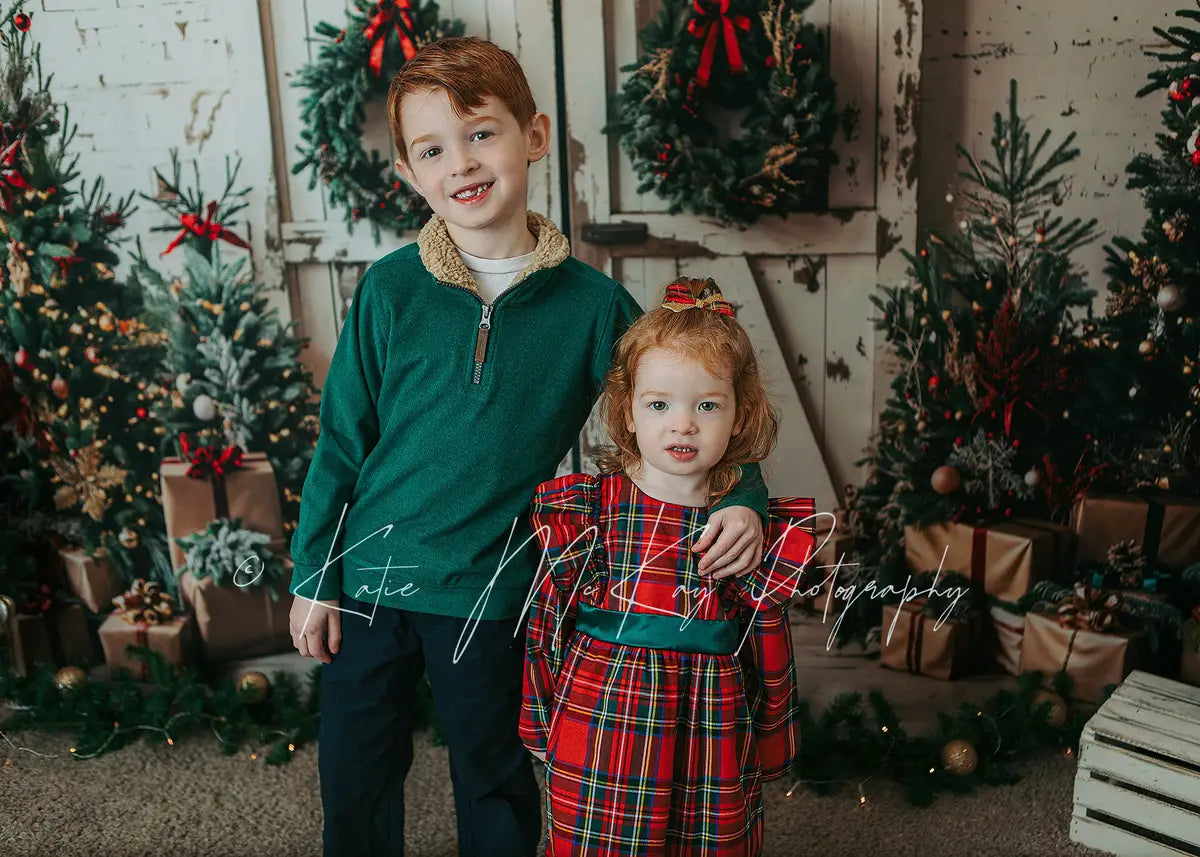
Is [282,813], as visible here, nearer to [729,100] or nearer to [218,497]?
[218,497]

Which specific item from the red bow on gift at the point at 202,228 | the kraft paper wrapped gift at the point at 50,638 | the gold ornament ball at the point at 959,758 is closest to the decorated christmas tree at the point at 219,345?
the red bow on gift at the point at 202,228

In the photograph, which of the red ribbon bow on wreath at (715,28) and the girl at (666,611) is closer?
the girl at (666,611)

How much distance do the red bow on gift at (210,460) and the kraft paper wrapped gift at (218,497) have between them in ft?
0.05

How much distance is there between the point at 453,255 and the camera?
140cm

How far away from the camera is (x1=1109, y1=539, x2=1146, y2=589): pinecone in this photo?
2260 mm

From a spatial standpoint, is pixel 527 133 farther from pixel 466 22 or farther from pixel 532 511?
pixel 466 22

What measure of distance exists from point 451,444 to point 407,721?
45 centimetres

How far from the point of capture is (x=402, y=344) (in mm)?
1396

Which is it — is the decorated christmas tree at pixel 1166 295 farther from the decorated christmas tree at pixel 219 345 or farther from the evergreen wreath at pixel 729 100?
the decorated christmas tree at pixel 219 345

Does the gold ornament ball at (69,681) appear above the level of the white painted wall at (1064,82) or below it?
below

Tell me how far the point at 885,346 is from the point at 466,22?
4.29 ft

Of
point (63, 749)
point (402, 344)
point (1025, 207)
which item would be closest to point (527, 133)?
point (402, 344)

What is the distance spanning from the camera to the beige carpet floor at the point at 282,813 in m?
1.88

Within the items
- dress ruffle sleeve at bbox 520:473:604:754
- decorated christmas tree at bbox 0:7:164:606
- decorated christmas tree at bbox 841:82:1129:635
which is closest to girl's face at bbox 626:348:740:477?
dress ruffle sleeve at bbox 520:473:604:754
